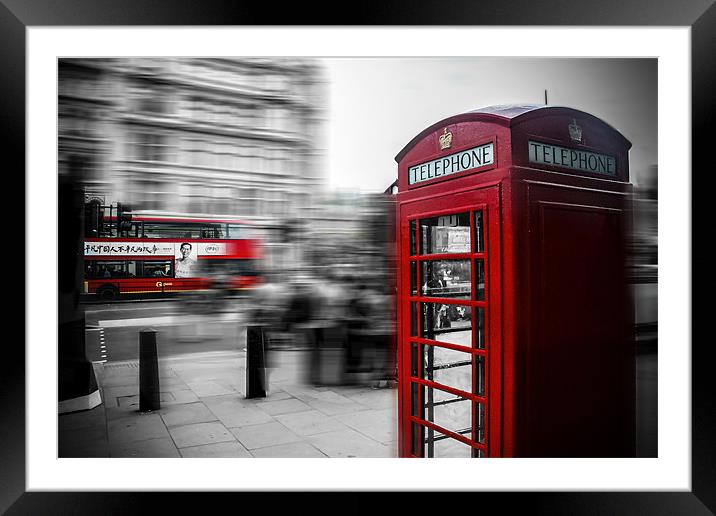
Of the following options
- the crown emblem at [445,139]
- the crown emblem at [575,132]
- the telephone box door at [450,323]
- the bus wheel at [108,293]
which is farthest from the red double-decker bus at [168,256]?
the crown emblem at [575,132]

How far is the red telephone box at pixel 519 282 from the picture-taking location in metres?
2.01

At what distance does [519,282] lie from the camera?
2.00 m

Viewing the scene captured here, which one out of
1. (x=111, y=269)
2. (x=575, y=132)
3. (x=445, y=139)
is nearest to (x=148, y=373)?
(x=111, y=269)

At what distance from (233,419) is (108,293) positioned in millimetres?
2364

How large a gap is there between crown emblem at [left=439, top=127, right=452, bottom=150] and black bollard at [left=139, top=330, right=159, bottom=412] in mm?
3187

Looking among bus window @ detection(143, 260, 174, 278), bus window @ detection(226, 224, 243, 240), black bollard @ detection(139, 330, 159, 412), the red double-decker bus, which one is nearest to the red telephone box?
black bollard @ detection(139, 330, 159, 412)

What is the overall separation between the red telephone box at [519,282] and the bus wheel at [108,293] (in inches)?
157

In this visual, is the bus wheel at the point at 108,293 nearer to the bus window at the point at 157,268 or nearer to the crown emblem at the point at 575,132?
the bus window at the point at 157,268

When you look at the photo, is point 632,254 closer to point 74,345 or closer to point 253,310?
point 74,345

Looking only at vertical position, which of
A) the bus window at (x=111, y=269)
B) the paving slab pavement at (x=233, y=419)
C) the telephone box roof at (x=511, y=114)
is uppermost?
the telephone box roof at (x=511, y=114)

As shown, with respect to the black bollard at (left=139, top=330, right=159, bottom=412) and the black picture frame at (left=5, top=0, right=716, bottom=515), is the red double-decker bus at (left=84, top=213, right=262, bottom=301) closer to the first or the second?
the black bollard at (left=139, top=330, right=159, bottom=412)
